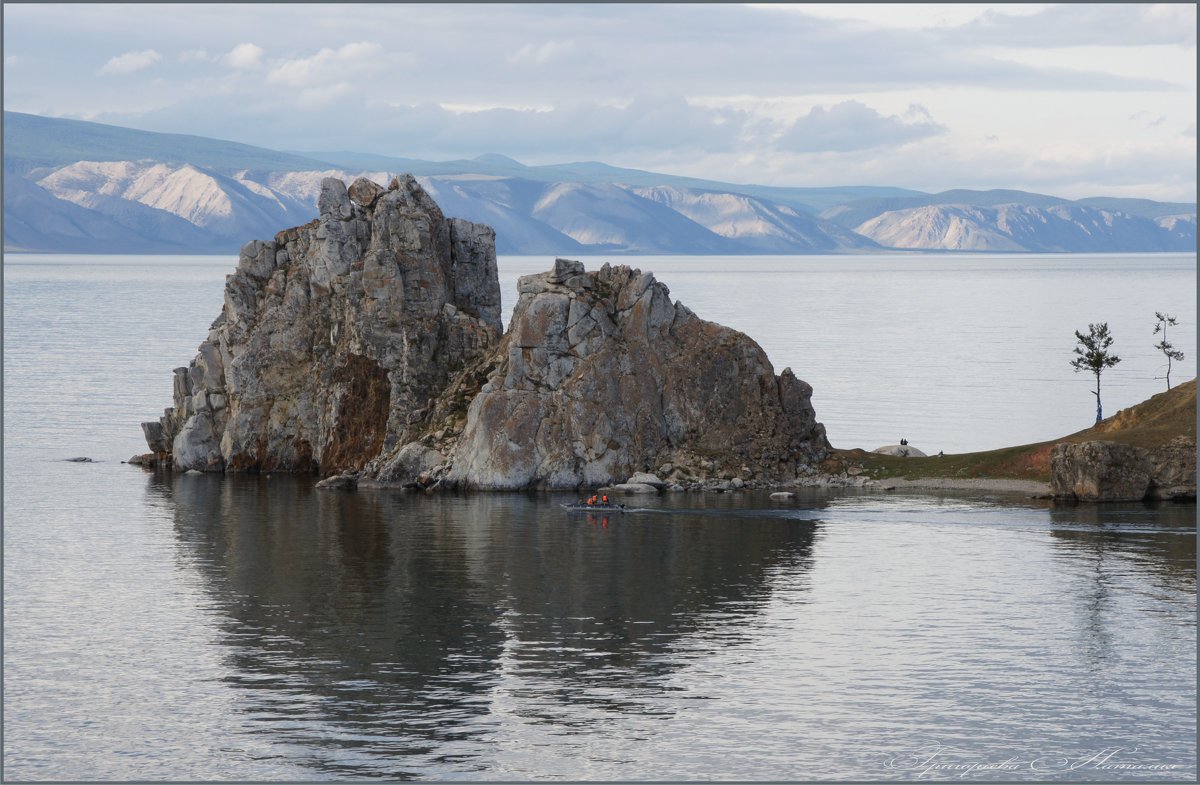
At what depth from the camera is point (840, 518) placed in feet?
405

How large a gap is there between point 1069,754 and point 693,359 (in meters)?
84.8

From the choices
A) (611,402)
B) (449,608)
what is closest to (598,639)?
(449,608)

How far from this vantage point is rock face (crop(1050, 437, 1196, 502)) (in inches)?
5162

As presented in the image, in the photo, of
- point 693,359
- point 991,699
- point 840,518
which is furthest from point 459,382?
point 991,699

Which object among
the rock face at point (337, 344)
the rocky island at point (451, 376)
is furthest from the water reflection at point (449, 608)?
the rock face at point (337, 344)

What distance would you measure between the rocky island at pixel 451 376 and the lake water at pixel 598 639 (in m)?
9.39

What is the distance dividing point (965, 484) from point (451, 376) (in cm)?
4979

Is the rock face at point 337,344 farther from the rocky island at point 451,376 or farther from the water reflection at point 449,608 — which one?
the water reflection at point 449,608

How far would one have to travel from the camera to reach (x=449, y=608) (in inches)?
3541

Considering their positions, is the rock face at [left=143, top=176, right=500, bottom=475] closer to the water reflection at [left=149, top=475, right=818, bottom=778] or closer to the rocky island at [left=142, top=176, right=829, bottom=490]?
the rocky island at [left=142, top=176, right=829, bottom=490]

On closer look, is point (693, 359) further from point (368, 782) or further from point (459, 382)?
point (368, 782)

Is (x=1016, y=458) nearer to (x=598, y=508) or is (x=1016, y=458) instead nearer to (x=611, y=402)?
(x=611, y=402)

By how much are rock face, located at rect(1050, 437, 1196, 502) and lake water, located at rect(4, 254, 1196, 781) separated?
3679mm

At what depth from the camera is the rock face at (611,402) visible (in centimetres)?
14012
